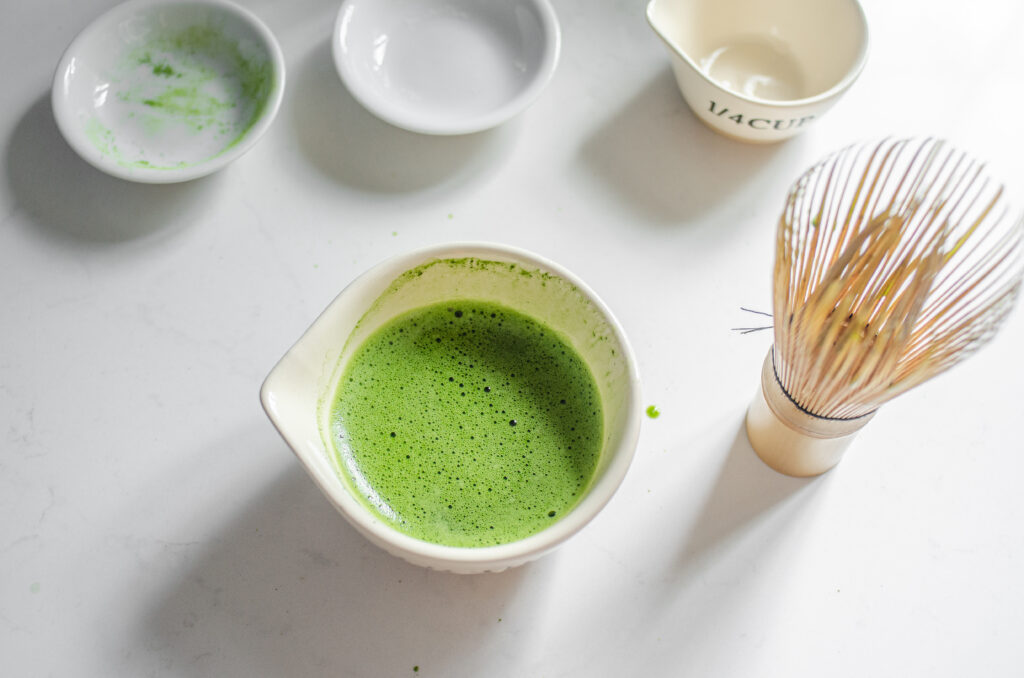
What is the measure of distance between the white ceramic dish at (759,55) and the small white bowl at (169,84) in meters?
0.37

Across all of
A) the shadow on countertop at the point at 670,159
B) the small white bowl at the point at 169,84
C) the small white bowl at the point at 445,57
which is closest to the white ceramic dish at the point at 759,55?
the shadow on countertop at the point at 670,159

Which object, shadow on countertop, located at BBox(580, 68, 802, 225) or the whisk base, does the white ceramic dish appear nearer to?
shadow on countertop, located at BBox(580, 68, 802, 225)

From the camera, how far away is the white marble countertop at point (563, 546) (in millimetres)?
646

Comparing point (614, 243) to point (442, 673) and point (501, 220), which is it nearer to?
point (501, 220)

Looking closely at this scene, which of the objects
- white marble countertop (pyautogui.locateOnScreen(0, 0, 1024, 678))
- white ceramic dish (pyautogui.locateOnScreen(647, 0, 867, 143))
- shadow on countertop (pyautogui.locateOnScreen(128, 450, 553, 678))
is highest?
white ceramic dish (pyautogui.locateOnScreen(647, 0, 867, 143))

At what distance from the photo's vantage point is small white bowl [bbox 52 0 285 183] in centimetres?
78

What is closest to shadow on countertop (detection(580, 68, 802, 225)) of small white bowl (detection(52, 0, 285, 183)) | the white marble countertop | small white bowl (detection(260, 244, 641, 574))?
the white marble countertop

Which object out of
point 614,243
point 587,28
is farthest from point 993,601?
point 587,28

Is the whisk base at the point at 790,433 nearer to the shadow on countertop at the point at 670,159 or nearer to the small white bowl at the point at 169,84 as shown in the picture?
the shadow on countertop at the point at 670,159

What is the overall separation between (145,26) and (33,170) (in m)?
0.17

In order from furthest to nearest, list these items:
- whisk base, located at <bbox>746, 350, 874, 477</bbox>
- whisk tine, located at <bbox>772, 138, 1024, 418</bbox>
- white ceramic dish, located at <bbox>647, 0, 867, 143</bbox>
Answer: white ceramic dish, located at <bbox>647, 0, 867, 143</bbox> → whisk base, located at <bbox>746, 350, 874, 477</bbox> → whisk tine, located at <bbox>772, 138, 1024, 418</bbox>

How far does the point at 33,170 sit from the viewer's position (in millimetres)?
793

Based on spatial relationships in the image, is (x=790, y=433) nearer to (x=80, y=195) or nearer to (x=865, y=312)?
(x=865, y=312)

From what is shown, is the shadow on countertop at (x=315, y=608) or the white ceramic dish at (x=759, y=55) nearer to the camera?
the shadow on countertop at (x=315, y=608)
